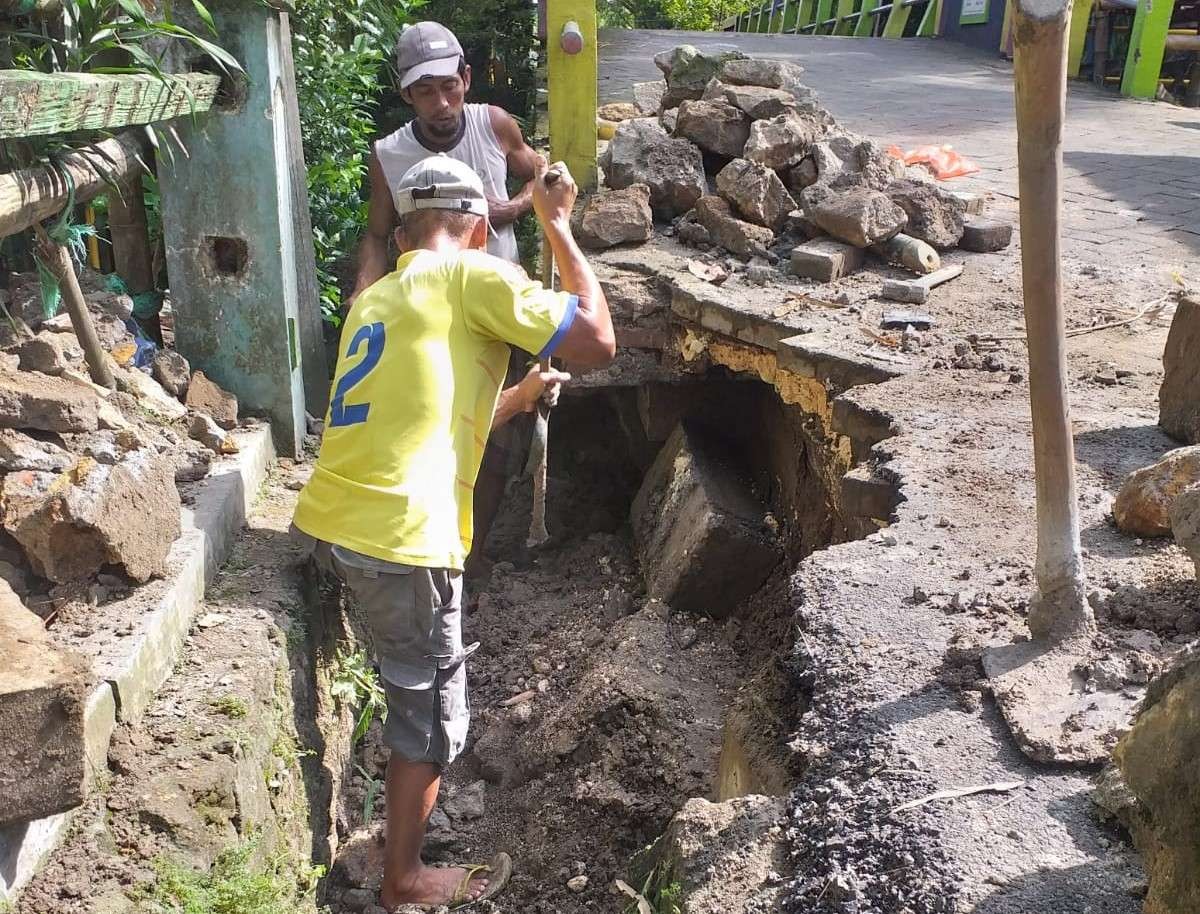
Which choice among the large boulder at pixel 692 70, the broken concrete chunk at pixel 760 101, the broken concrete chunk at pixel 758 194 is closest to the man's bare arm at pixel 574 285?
the broken concrete chunk at pixel 758 194

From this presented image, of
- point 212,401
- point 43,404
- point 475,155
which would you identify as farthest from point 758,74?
point 43,404

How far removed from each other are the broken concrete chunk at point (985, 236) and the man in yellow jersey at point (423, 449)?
3006mm

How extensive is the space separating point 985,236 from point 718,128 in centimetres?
156

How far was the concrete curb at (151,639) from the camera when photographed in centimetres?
209

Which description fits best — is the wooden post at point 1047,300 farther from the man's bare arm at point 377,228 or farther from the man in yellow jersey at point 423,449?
the man's bare arm at point 377,228

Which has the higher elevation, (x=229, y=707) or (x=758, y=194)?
(x=758, y=194)

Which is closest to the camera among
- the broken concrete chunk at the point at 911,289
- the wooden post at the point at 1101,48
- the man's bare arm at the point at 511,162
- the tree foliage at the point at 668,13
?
the man's bare arm at the point at 511,162

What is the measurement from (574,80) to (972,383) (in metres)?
3.08

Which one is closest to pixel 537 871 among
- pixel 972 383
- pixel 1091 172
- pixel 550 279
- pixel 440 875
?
pixel 440 875

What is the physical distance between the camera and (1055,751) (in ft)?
6.60

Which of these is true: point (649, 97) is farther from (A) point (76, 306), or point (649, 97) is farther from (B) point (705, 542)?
(A) point (76, 306)

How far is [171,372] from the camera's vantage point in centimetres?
370

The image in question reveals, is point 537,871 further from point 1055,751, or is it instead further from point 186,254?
point 186,254

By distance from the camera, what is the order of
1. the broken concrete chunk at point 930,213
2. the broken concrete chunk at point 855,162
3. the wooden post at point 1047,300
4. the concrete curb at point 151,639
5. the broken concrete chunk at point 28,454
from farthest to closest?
the broken concrete chunk at point 855,162 < the broken concrete chunk at point 930,213 < the broken concrete chunk at point 28,454 < the concrete curb at point 151,639 < the wooden post at point 1047,300
